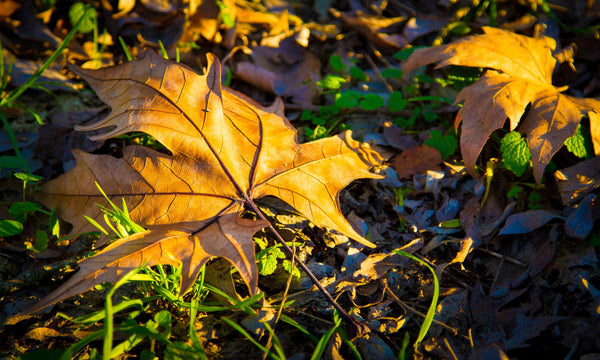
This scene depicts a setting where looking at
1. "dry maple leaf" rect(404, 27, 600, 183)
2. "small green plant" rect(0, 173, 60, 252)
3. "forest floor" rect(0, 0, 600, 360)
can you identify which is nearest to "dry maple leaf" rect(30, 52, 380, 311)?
"small green plant" rect(0, 173, 60, 252)

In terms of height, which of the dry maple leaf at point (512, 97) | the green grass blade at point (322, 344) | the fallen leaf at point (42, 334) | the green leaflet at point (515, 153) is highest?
the dry maple leaf at point (512, 97)

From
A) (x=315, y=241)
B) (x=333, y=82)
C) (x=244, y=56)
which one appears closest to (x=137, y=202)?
(x=315, y=241)

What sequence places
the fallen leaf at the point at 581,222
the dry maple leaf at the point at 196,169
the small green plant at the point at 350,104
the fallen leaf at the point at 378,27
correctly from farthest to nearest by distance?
the fallen leaf at the point at 378,27, the small green plant at the point at 350,104, the fallen leaf at the point at 581,222, the dry maple leaf at the point at 196,169

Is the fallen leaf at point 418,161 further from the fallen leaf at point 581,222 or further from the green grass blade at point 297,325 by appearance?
the green grass blade at point 297,325

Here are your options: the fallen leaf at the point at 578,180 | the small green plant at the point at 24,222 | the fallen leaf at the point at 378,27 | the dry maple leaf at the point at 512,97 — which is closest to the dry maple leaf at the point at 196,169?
the small green plant at the point at 24,222

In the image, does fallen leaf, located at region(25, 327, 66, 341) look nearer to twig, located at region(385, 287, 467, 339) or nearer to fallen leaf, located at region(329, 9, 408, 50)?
Answer: twig, located at region(385, 287, 467, 339)

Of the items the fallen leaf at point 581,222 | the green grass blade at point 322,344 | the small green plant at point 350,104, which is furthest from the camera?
the small green plant at point 350,104
